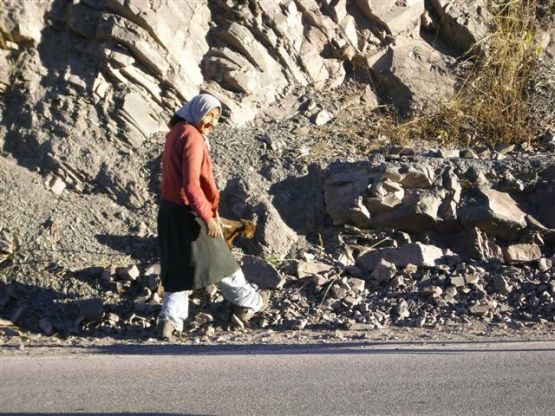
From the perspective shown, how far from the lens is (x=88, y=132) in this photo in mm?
8234

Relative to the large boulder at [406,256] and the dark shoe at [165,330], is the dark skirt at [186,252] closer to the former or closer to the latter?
the dark shoe at [165,330]

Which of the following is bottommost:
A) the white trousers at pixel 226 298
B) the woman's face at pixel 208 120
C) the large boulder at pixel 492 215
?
the white trousers at pixel 226 298

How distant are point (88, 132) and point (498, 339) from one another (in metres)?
4.07

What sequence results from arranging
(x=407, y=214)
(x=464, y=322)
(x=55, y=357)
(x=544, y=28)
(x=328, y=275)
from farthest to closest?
(x=544, y=28), (x=407, y=214), (x=328, y=275), (x=464, y=322), (x=55, y=357)

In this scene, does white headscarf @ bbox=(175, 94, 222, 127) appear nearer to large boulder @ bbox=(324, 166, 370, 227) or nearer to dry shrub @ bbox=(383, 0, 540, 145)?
large boulder @ bbox=(324, 166, 370, 227)

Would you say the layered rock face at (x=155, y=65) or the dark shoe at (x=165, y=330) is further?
the layered rock face at (x=155, y=65)

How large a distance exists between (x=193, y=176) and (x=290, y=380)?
1594 millimetres

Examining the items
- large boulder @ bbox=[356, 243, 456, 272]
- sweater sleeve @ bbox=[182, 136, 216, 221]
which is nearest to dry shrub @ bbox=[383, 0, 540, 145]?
large boulder @ bbox=[356, 243, 456, 272]

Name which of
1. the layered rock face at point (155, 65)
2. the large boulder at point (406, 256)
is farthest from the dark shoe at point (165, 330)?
the layered rock face at point (155, 65)

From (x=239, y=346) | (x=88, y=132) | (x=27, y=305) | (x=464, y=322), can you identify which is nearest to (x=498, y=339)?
(x=464, y=322)

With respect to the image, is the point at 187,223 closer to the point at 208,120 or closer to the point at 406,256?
the point at 208,120

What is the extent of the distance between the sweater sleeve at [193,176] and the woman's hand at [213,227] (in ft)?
0.25

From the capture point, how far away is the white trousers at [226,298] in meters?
6.25

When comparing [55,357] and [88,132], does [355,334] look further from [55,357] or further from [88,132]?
[88,132]
